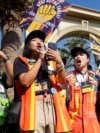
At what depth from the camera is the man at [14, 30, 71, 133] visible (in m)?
3.93

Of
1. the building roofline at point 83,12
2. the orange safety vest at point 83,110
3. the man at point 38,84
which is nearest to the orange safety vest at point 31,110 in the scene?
the man at point 38,84

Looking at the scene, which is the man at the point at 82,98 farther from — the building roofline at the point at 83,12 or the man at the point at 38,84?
the building roofline at the point at 83,12

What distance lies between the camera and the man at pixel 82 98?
469cm

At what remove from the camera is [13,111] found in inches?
157

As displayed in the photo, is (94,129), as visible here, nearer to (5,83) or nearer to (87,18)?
(5,83)

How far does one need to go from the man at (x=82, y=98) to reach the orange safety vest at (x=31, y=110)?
1.99 ft

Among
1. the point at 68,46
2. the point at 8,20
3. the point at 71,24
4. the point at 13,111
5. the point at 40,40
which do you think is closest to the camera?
the point at 13,111

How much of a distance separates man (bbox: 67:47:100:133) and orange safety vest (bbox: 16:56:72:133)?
61 cm

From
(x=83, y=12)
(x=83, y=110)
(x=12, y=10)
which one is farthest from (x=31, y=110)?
(x=83, y=12)

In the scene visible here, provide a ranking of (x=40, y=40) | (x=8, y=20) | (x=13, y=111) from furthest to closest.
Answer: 1. (x=8, y=20)
2. (x=40, y=40)
3. (x=13, y=111)

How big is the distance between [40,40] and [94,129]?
114 cm

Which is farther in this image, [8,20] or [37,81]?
[8,20]

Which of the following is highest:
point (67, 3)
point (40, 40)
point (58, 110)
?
point (67, 3)

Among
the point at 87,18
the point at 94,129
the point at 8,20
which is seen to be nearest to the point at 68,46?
the point at 87,18
